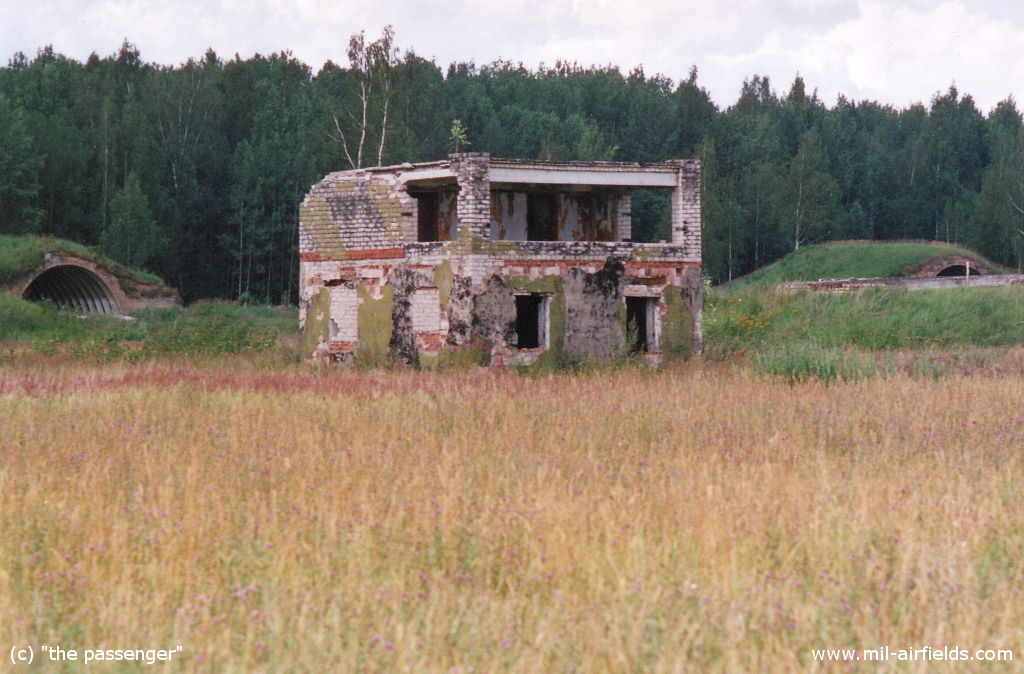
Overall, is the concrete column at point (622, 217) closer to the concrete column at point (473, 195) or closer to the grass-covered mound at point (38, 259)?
the concrete column at point (473, 195)

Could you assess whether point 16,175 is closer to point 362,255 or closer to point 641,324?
point 362,255

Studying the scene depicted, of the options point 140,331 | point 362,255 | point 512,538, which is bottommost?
point 512,538

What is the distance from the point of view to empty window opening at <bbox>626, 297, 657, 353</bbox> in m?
22.2

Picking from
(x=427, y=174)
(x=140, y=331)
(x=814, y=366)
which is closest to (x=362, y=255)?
(x=427, y=174)

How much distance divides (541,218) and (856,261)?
108ft

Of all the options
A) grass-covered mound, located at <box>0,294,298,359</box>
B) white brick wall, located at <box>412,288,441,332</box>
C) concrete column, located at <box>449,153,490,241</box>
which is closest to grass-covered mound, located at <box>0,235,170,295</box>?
grass-covered mound, located at <box>0,294,298,359</box>

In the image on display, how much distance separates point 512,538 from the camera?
7.23 meters

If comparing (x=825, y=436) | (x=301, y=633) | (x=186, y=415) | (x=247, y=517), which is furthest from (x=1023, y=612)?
(x=186, y=415)

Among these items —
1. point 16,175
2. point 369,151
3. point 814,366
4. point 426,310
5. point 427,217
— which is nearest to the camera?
point 814,366

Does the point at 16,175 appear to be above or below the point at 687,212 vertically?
above

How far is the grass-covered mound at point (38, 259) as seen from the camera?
36.6 meters

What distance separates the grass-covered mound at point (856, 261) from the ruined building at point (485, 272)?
27843 millimetres

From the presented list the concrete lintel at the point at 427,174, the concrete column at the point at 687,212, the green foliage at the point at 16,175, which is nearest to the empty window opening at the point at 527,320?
the concrete lintel at the point at 427,174

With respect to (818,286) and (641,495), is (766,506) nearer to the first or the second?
(641,495)
